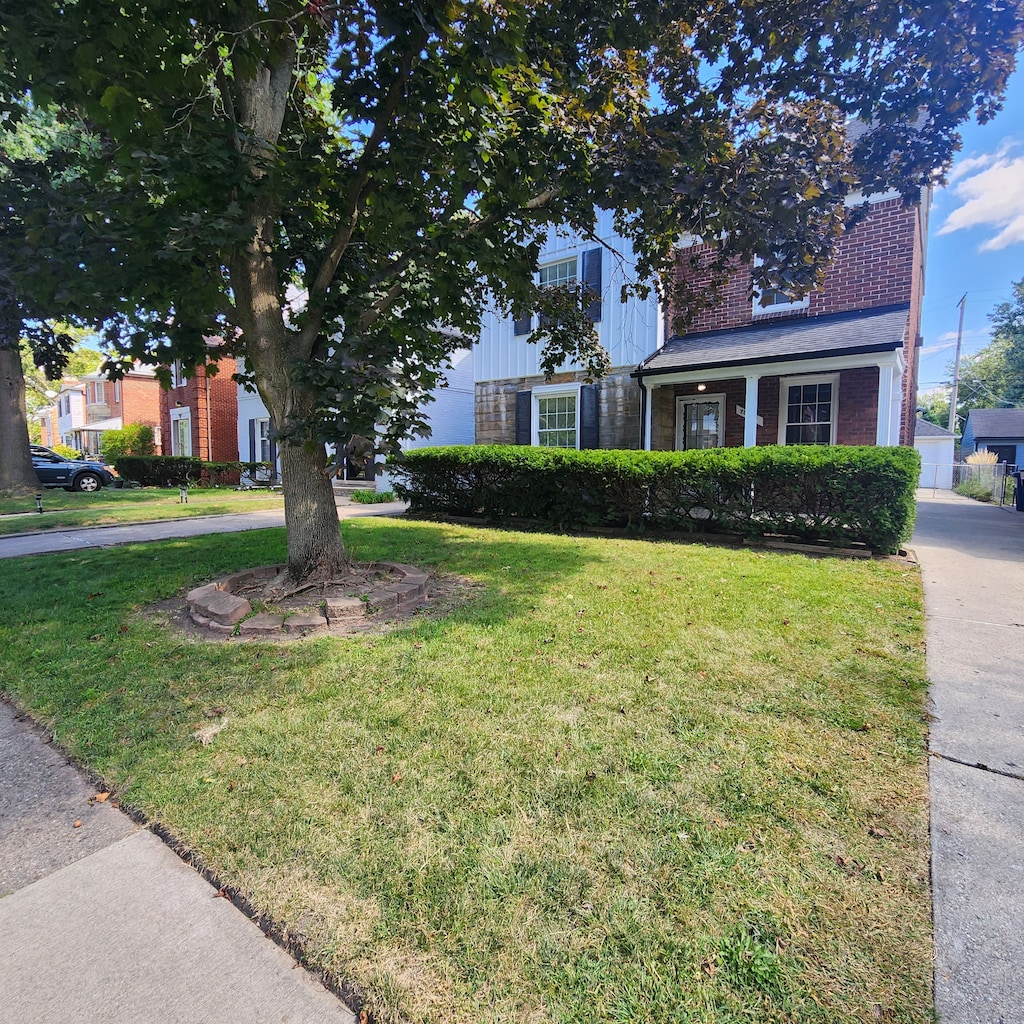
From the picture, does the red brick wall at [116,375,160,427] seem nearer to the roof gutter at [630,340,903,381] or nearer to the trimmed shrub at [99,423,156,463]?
the trimmed shrub at [99,423,156,463]

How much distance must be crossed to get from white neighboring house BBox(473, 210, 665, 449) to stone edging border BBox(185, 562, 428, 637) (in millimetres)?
7322

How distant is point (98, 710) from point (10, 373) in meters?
16.7

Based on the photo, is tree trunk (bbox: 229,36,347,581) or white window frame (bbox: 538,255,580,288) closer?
tree trunk (bbox: 229,36,347,581)

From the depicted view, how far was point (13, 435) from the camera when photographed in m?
15.0

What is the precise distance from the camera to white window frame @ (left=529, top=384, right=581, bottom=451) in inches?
488

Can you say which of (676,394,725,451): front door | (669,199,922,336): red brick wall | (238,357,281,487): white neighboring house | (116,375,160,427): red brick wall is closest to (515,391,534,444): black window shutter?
(676,394,725,451): front door

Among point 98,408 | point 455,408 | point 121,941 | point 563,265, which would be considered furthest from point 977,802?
point 98,408

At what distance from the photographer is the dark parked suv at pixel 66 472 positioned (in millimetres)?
17969

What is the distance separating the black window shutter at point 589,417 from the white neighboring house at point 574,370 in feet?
0.07

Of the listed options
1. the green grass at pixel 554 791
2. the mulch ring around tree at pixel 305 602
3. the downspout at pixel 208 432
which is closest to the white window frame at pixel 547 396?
the mulch ring around tree at pixel 305 602

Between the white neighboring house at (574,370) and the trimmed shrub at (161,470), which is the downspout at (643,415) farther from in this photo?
the trimmed shrub at (161,470)

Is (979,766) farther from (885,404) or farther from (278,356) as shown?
(885,404)

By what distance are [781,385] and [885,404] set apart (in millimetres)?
2420

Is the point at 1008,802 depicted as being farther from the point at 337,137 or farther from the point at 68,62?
the point at 337,137
